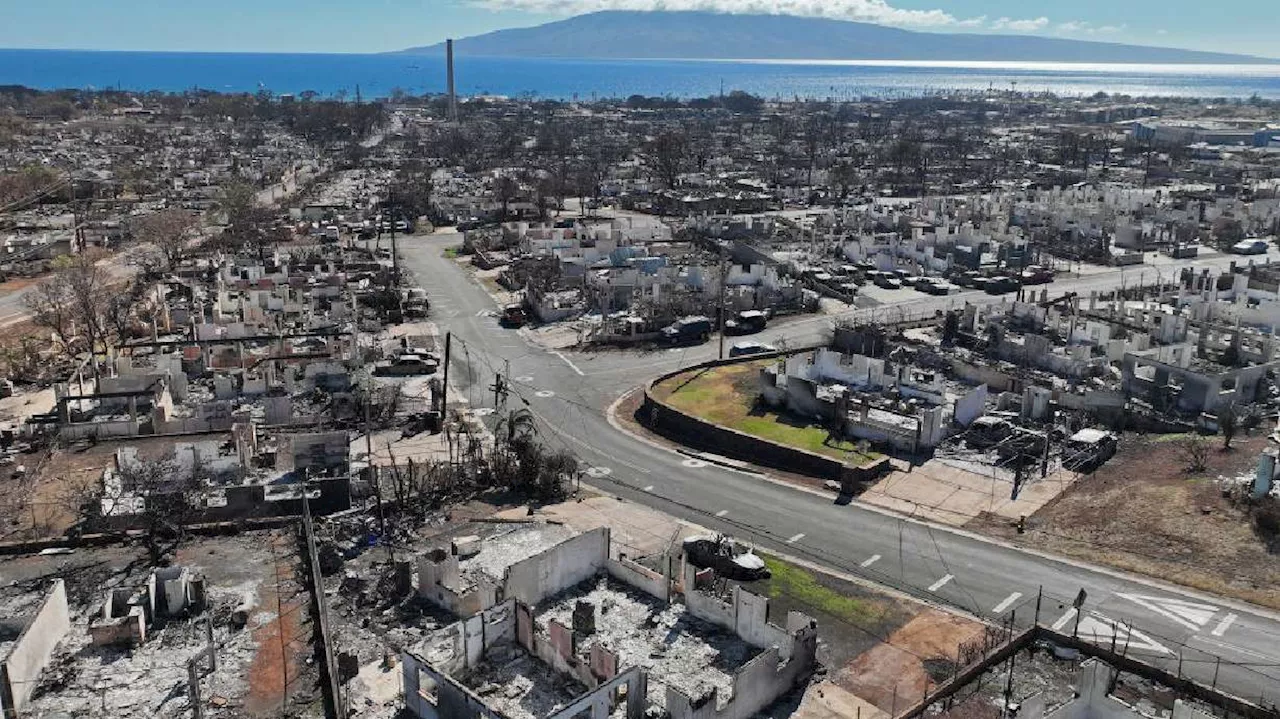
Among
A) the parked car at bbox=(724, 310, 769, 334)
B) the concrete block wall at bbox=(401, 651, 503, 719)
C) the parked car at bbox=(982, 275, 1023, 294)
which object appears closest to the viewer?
the concrete block wall at bbox=(401, 651, 503, 719)

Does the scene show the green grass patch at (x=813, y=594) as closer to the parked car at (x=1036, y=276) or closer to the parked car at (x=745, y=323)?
the parked car at (x=745, y=323)

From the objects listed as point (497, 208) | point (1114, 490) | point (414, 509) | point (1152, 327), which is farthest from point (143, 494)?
point (497, 208)

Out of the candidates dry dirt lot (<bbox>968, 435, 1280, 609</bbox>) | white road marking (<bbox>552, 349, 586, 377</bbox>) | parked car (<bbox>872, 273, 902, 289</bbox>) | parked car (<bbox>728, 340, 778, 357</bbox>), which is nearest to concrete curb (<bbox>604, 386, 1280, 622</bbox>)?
dry dirt lot (<bbox>968, 435, 1280, 609</bbox>)

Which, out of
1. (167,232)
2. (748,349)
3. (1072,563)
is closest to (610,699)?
(1072,563)

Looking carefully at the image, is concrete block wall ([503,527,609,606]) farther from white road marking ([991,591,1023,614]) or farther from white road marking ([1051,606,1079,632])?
white road marking ([1051,606,1079,632])

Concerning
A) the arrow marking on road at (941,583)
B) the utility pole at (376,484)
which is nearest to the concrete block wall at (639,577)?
the utility pole at (376,484)

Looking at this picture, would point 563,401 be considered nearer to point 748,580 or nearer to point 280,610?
point 748,580

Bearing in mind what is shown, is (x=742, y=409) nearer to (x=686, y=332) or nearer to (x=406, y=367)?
(x=686, y=332)
